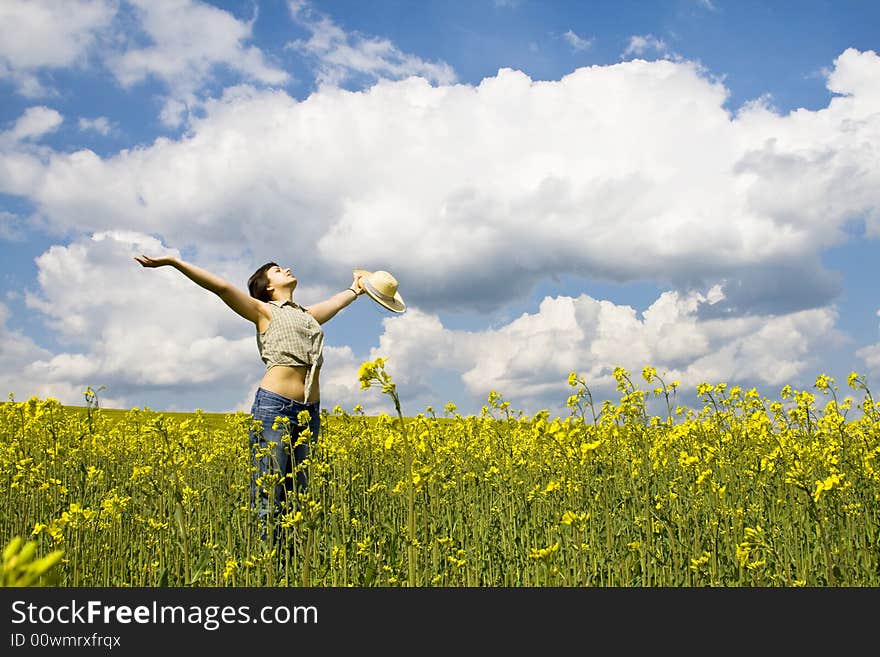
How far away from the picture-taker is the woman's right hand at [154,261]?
4887 mm

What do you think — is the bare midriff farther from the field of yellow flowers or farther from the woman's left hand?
the woman's left hand

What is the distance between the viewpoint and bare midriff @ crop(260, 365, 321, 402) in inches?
216

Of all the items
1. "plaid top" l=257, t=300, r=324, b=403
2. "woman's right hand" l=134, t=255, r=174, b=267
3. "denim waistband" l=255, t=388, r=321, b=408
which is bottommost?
"denim waistband" l=255, t=388, r=321, b=408

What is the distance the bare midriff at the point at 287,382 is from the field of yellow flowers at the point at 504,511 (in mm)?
380

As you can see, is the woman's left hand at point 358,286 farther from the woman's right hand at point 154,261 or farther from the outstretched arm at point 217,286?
the woman's right hand at point 154,261

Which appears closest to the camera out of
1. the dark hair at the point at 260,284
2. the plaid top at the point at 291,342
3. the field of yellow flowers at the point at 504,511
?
the field of yellow flowers at the point at 504,511

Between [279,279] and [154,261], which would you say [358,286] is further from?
[154,261]

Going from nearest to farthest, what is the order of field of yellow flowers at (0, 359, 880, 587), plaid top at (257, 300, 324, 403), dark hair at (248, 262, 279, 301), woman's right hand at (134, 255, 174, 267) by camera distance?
1. field of yellow flowers at (0, 359, 880, 587)
2. woman's right hand at (134, 255, 174, 267)
3. plaid top at (257, 300, 324, 403)
4. dark hair at (248, 262, 279, 301)

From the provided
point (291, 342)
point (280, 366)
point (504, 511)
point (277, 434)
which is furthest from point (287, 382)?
point (504, 511)

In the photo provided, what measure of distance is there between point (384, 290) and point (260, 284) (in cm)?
111

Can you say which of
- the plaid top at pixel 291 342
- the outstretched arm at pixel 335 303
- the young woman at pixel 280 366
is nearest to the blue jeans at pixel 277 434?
the young woman at pixel 280 366

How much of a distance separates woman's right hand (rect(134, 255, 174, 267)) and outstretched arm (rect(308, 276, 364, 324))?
1.46 metres

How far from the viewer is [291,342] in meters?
5.53

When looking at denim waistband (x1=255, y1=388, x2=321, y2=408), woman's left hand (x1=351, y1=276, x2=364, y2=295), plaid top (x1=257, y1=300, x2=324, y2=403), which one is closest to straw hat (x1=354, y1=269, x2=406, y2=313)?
woman's left hand (x1=351, y1=276, x2=364, y2=295)
